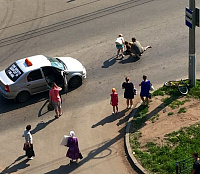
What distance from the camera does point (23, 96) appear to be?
787 inches

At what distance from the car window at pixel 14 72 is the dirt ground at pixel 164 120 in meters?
5.46

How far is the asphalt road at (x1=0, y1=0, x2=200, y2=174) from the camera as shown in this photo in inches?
671

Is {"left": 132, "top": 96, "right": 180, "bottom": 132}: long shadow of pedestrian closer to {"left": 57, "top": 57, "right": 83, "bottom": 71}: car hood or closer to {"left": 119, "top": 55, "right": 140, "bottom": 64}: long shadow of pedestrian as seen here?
{"left": 57, "top": 57, "right": 83, "bottom": 71}: car hood

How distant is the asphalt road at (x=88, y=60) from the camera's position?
17.0 metres

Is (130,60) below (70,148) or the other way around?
the other way around

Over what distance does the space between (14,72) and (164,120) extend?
255 inches

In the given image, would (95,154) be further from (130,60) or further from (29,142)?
(130,60)

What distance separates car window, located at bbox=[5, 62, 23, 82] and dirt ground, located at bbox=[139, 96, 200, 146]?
5.46 meters

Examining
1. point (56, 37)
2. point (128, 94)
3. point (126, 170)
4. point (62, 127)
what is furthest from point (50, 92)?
point (56, 37)

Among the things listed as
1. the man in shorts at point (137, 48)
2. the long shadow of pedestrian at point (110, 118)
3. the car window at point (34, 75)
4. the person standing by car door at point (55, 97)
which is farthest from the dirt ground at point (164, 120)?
the car window at point (34, 75)

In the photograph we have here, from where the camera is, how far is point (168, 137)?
17.0 metres

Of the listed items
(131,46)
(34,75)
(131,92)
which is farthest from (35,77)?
(131,46)

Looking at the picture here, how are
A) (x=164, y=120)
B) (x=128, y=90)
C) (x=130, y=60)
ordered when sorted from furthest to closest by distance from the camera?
(x=130, y=60), (x=128, y=90), (x=164, y=120)

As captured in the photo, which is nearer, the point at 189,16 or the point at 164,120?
the point at 164,120
